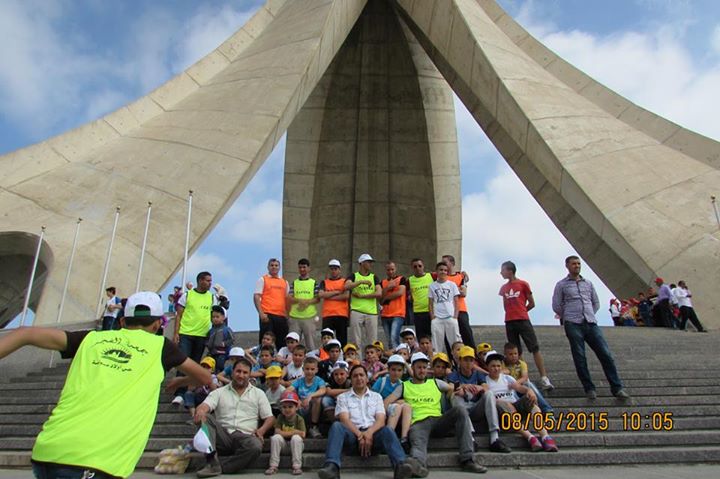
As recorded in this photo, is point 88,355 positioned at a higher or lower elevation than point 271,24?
lower

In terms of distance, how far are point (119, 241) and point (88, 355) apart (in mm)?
6925

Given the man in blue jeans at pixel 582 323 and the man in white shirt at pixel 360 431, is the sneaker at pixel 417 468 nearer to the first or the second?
the man in white shirt at pixel 360 431

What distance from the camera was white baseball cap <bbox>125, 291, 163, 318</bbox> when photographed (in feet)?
5.07

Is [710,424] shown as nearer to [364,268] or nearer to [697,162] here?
[364,268]

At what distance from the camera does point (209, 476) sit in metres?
2.97

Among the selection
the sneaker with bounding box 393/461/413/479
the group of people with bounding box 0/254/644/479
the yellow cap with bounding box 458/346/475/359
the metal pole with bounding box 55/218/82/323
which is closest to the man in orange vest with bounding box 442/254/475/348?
the group of people with bounding box 0/254/644/479

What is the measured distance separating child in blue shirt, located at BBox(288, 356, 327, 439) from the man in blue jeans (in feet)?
6.27

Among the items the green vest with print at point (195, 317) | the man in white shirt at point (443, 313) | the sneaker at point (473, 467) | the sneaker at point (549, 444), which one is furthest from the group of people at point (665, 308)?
the green vest with print at point (195, 317)

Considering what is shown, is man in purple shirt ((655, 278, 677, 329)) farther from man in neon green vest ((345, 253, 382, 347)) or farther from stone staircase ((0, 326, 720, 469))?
man in neon green vest ((345, 253, 382, 347))

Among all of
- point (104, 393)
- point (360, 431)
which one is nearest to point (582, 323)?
point (360, 431)

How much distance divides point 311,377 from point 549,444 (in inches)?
61.5

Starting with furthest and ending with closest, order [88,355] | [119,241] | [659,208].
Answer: [659,208]
[119,241]
[88,355]

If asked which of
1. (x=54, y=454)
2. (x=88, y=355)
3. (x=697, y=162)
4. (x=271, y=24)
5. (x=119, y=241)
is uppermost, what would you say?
(x=271, y=24)

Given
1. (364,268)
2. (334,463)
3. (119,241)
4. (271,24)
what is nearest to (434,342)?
(364,268)
